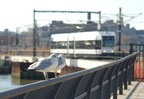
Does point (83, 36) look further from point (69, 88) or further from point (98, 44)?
point (69, 88)

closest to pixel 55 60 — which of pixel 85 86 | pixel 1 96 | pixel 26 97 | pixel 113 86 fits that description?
pixel 85 86

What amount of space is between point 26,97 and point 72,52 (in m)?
53.5

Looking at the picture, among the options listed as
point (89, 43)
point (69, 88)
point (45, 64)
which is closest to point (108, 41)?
point (89, 43)

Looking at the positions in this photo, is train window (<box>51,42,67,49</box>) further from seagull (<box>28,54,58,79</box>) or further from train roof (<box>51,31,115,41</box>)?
seagull (<box>28,54,58,79</box>)

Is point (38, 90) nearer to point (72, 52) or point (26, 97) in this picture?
point (26, 97)

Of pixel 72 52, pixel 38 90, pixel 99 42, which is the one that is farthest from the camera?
pixel 72 52

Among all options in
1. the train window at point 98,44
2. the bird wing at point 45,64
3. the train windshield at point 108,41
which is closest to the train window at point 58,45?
the train window at point 98,44

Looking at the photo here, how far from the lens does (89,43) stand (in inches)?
2105

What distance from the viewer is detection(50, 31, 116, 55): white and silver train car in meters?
52.4

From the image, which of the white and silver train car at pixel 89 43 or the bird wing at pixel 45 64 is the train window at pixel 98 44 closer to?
the white and silver train car at pixel 89 43

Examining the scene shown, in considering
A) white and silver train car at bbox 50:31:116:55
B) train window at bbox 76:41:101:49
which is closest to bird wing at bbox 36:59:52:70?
white and silver train car at bbox 50:31:116:55

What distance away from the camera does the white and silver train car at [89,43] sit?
52375 millimetres

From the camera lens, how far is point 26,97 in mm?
4613

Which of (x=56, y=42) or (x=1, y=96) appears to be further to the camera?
(x=56, y=42)
